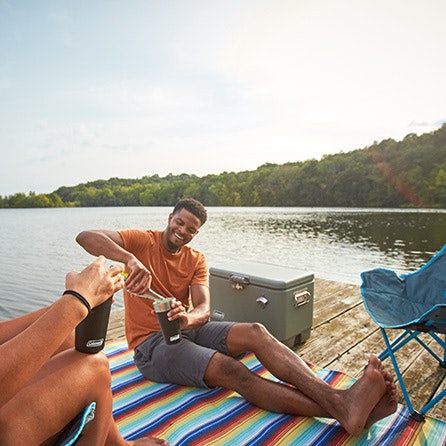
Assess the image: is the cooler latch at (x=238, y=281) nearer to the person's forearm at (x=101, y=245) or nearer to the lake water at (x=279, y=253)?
the person's forearm at (x=101, y=245)

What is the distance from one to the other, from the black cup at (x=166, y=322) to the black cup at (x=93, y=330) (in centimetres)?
53

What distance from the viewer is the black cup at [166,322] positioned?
1748mm

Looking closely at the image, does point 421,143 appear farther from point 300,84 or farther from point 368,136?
point 300,84

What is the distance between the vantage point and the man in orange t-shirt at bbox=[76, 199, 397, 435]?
5.96ft

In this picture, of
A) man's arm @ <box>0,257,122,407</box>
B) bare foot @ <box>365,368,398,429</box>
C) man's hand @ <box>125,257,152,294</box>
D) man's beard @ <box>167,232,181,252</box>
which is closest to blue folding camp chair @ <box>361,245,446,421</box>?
bare foot @ <box>365,368,398,429</box>

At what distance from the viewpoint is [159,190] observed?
46.0 metres

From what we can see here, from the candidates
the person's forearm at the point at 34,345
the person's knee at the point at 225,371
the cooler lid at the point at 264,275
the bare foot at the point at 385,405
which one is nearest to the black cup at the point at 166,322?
the person's knee at the point at 225,371

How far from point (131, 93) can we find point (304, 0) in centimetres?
715

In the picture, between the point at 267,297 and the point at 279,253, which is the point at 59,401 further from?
the point at 279,253

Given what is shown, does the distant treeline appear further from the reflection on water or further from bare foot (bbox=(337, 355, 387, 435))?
bare foot (bbox=(337, 355, 387, 435))

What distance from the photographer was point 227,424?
75.9 inches

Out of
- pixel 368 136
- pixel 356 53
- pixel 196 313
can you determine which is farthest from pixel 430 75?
pixel 368 136

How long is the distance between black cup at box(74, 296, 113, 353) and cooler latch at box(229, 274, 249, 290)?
72.6 inches

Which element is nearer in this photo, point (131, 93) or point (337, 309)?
point (337, 309)
